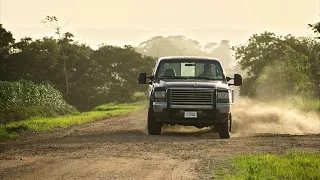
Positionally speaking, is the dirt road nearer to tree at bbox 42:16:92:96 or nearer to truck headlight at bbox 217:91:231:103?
truck headlight at bbox 217:91:231:103

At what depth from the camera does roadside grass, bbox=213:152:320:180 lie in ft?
32.4

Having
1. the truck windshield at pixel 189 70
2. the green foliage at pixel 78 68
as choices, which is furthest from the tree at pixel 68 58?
the truck windshield at pixel 189 70

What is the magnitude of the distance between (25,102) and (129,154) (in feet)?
62.6

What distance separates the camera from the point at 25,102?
30281 mm

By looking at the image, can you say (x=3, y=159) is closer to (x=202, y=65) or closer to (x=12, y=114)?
(x=202, y=65)

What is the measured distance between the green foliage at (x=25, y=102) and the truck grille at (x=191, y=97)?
441 inches

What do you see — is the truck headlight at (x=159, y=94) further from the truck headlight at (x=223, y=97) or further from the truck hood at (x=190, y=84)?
the truck headlight at (x=223, y=97)

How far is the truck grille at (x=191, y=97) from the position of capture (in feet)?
54.1

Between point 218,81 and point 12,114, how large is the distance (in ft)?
42.2

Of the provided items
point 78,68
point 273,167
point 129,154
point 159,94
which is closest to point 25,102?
point 159,94

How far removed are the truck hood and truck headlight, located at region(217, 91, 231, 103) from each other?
18cm

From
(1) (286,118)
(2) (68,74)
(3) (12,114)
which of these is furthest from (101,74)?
(1) (286,118)

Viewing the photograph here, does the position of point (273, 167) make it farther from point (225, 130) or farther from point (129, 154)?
point (225, 130)

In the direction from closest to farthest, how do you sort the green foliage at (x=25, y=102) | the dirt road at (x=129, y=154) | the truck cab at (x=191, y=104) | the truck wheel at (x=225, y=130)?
the dirt road at (x=129, y=154), the truck cab at (x=191, y=104), the truck wheel at (x=225, y=130), the green foliage at (x=25, y=102)
